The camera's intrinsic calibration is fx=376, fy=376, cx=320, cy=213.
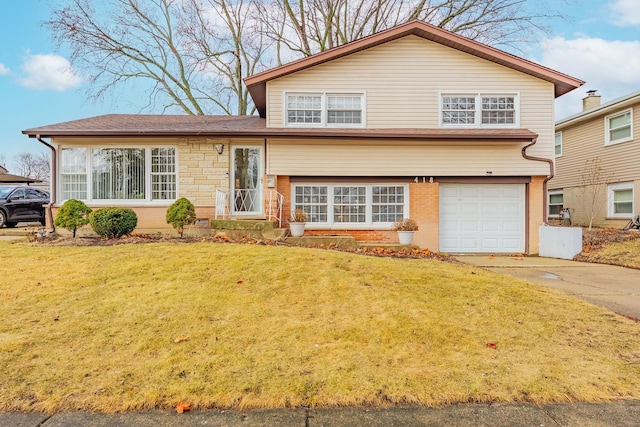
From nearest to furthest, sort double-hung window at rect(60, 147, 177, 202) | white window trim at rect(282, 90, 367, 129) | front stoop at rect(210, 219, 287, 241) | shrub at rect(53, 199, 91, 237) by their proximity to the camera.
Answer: shrub at rect(53, 199, 91, 237) → front stoop at rect(210, 219, 287, 241) → double-hung window at rect(60, 147, 177, 202) → white window trim at rect(282, 90, 367, 129)

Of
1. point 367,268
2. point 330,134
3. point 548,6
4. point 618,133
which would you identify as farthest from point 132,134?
point 548,6

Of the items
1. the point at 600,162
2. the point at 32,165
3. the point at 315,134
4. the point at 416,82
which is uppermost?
the point at 32,165

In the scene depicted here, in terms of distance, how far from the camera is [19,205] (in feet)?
47.2

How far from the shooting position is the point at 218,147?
1159cm

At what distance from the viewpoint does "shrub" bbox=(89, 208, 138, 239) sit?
8930mm

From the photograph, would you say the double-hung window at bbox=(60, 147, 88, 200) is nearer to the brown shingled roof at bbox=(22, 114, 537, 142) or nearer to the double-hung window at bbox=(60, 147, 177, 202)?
the double-hung window at bbox=(60, 147, 177, 202)

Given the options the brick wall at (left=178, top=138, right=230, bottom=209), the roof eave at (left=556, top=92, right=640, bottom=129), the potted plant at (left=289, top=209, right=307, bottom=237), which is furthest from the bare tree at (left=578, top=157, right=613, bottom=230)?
the brick wall at (left=178, top=138, right=230, bottom=209)

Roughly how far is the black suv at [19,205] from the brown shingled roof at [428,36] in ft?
33.0

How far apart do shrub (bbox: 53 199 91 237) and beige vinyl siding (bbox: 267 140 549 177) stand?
506cm

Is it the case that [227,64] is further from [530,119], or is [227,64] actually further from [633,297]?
[633,297]

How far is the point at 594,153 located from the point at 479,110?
28.0ft

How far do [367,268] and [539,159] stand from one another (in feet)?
27.4

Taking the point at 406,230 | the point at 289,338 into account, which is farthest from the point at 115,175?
the point at 289,338

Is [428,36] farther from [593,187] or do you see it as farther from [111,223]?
[593,187]
